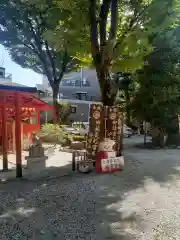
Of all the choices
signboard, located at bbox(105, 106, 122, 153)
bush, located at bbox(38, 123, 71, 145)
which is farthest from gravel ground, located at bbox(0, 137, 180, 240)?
bush, located at bbox(38, 123, 71, 145)

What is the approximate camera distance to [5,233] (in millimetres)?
3477

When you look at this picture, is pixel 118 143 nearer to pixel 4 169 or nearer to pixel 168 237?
pixel 4 169

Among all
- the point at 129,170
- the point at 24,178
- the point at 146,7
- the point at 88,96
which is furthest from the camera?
A: the point at 88,96

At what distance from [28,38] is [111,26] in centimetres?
999

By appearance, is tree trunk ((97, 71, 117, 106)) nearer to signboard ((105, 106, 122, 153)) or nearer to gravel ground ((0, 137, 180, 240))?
signboard ((105, 106, 122, 153))

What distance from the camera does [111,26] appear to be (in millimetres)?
7980

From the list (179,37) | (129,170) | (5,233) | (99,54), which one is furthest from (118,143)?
(179,37)

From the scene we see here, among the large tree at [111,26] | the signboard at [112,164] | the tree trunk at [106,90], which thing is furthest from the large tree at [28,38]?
the signboard at [112,164]

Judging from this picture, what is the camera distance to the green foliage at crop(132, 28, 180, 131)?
11.8 metres

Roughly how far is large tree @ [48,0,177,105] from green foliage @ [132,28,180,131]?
10.5ft

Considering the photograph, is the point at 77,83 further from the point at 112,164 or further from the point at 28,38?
the point at 112,164

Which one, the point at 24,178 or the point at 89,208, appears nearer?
the point at 89,208

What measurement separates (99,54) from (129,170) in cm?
377

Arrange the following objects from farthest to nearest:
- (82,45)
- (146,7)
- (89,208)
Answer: (82,45)
(146,7)
(89,208)
